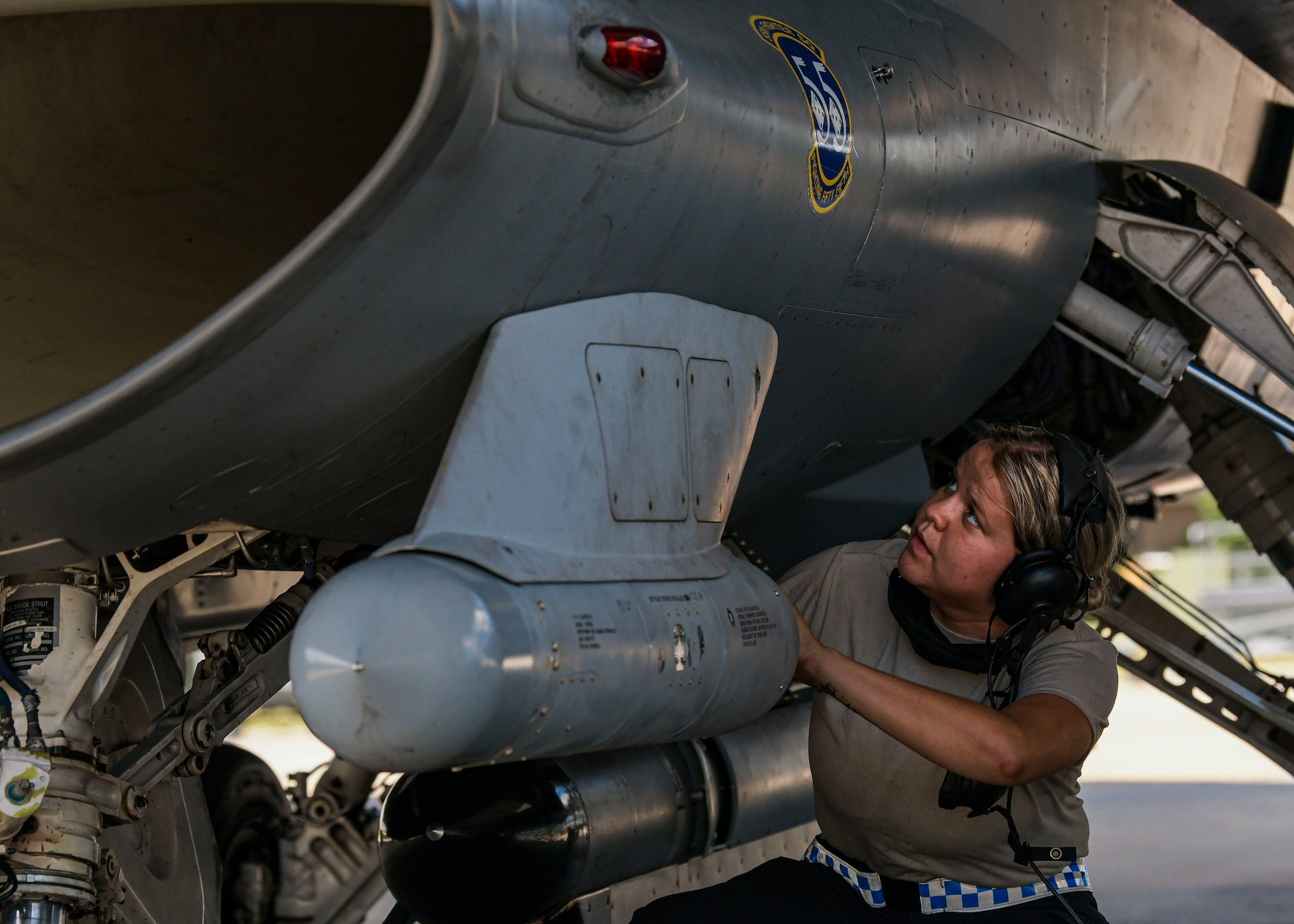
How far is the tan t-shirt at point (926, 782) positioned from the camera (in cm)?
240

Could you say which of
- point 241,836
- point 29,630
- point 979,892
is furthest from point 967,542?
point 241,836

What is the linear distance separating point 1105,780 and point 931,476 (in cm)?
621

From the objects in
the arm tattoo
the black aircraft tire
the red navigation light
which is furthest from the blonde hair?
the black aircraft tire

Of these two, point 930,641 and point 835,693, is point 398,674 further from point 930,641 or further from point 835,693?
point 930,641

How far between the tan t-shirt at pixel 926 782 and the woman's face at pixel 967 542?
149mm

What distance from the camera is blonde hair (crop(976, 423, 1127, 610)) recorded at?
95.0 inches

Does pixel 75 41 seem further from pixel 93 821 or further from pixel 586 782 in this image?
pixel 586 782

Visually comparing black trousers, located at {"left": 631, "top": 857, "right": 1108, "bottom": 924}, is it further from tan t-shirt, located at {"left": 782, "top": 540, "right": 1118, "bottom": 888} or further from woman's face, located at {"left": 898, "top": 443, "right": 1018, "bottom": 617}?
woman's face, located at {"left": 898, "top": 443, "right": 1018, "bottom": 617}

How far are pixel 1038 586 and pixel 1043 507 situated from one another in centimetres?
18

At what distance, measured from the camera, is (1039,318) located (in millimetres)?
3859

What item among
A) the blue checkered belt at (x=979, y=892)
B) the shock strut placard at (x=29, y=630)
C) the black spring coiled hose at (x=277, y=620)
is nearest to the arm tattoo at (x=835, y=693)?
the blue checkered belt at (x=979, y=892)

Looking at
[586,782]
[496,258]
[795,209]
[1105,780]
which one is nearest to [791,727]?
[586,782]

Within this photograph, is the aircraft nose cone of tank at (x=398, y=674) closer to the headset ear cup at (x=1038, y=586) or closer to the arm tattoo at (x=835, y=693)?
the arm tattoo at (x=835, y=693)

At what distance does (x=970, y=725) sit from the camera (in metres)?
2.15
